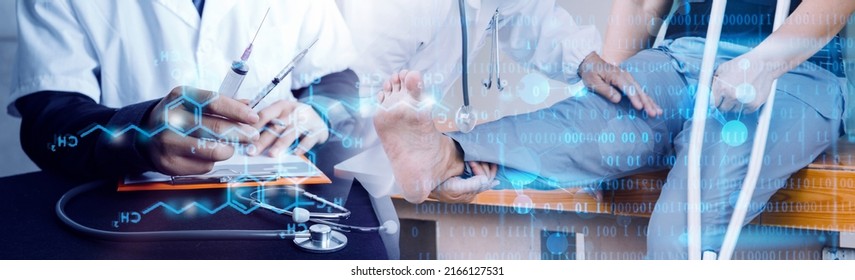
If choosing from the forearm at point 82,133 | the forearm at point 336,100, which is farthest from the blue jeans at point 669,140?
the forearm at point 82,133

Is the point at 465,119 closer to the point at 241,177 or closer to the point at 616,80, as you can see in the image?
the point at 616,80

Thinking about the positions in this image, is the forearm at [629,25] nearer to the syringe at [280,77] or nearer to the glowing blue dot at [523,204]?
the glowing blue dot at [523,204]

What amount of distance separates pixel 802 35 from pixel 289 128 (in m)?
0.71

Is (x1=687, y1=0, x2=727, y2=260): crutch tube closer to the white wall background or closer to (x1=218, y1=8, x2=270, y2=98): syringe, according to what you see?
(x1=218, y1=8, x2=270, y2=98): syringe

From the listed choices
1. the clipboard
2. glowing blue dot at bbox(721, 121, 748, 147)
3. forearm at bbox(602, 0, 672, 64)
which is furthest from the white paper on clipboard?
glowing blue dot at bbox(721, 121, 748, 147)

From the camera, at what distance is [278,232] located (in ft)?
3.55

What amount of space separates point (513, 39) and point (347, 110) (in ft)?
0.83

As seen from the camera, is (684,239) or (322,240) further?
(684,239)

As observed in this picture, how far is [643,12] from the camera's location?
46.2 inches

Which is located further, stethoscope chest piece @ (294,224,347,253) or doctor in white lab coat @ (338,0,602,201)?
doctor in white lab coat @ (338,0,602,201)

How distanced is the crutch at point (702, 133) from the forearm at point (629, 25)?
0.08 metres

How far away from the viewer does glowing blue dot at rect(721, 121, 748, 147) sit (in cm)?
117

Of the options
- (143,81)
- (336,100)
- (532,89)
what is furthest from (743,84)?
(143,81)
